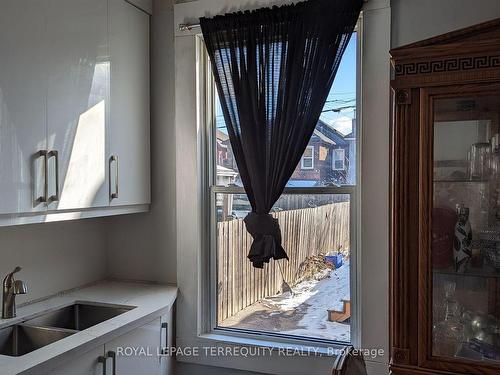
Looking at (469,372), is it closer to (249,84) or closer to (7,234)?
(249,84)

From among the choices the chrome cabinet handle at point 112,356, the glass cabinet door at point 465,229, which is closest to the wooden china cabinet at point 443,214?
the glass cabinet door at point 465,229

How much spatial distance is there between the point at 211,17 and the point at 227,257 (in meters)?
1.22

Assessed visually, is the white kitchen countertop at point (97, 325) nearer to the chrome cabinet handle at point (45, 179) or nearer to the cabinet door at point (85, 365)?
the cabinet door at point (85, 365)

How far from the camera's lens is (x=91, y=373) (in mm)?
1734

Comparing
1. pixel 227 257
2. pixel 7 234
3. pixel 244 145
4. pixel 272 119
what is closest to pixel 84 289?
pixel 7 234

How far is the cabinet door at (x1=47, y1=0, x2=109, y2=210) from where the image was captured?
6.15 ft

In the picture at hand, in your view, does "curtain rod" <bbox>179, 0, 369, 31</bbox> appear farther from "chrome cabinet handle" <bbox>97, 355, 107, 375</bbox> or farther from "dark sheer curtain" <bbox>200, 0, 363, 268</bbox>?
"chrome cabinet handle" <bbox>97, 355, 107, 375</bbox>

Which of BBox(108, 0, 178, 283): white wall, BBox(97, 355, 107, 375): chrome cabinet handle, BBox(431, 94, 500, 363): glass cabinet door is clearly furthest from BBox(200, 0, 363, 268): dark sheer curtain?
BBox(97, 355, 107, 375): chrome cabinet handle

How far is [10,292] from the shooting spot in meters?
1.93

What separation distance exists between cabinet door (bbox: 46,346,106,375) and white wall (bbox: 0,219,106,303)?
1.95 feet

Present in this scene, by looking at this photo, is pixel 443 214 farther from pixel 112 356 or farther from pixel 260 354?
pixel 112 356

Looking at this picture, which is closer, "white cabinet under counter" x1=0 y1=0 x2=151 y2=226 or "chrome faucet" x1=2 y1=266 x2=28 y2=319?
"white cabinet under counter" x1=0 y1=0 x2=151 y2=226

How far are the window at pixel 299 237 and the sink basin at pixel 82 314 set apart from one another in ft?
1.71

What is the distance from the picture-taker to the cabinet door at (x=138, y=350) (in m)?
1.88
